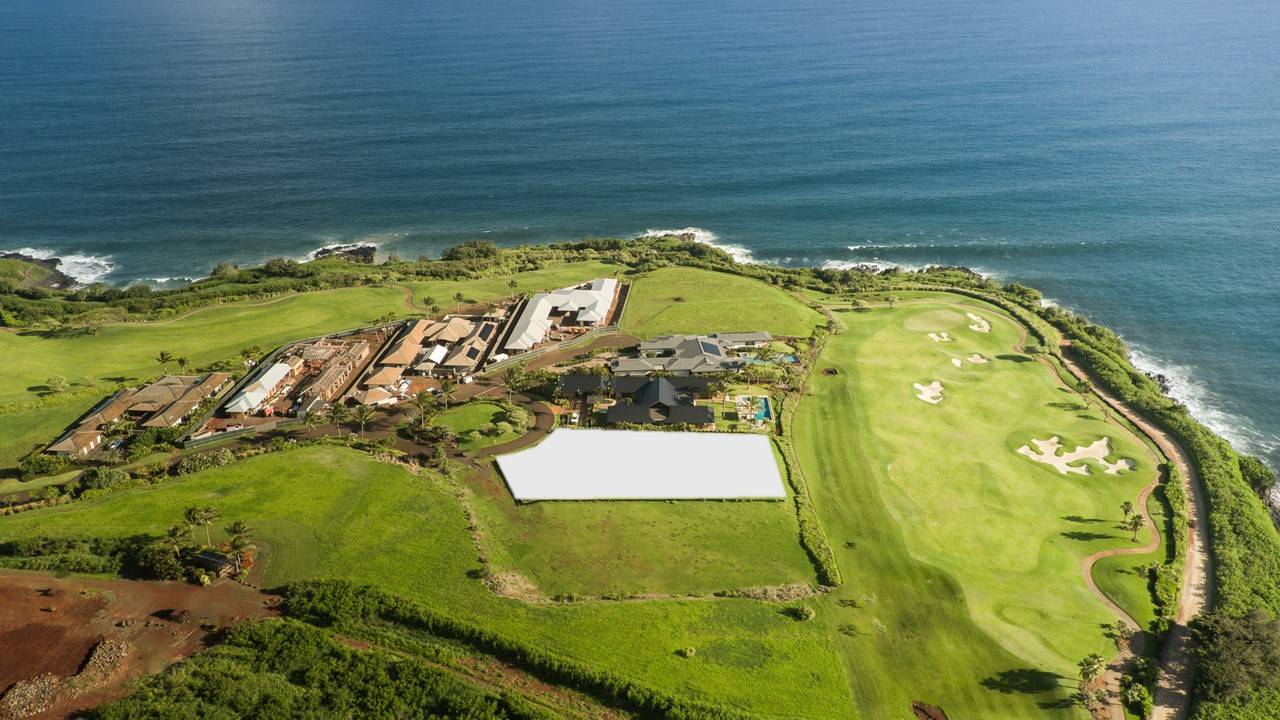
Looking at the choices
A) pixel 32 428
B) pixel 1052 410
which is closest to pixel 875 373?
pixel 1052 410

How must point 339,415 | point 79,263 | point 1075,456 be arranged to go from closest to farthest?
1. point 1075,456
2. point 339,415
3. point 79,263

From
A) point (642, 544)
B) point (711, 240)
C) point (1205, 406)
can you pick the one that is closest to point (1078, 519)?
point (642, 544)

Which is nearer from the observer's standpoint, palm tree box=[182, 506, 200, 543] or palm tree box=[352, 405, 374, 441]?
palm tree box=[182, 506, 200, 543]

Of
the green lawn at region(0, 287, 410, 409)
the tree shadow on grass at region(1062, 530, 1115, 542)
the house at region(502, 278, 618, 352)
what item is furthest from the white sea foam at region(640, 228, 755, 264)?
the tree shadow on grass at region(1062, 530, 1115, 542)

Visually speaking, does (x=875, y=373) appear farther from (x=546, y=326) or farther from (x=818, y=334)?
(x=546, y=326)

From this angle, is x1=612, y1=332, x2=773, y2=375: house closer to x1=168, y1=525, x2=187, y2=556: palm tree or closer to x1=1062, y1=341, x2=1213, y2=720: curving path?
x1=1062, y1=341, x2=1213, y2=720: curving path

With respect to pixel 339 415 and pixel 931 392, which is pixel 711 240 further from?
pixel 339 415
